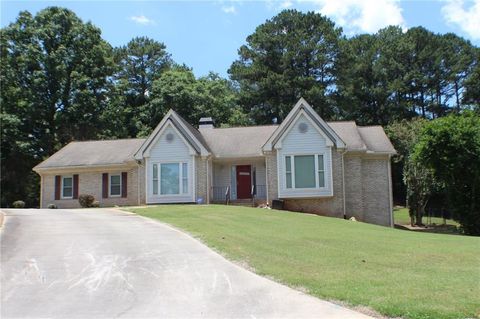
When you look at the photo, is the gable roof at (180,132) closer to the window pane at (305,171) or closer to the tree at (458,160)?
the window pane at (305,171)

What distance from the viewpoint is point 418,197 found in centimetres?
3738

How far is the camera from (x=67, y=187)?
1371 inches

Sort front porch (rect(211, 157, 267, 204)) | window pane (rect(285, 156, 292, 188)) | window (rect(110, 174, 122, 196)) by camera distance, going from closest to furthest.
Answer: window pane (rect(285, 156, 292, 188)) < front porch (rect(211, 157, 267, 204)) < window (rect(110, 174, 122, 196))

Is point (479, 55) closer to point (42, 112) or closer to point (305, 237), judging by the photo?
point (42, 112)

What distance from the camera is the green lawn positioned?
28.2 ft

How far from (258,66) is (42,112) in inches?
935

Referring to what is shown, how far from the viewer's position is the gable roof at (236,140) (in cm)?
3206

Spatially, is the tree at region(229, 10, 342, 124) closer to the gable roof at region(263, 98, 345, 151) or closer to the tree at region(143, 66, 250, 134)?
the tree at region(143, 66, 250, 134)

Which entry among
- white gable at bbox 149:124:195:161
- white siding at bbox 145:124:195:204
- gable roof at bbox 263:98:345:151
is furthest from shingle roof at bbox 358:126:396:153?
white gable at bbox 149:124:195:161

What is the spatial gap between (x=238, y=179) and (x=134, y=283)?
2270cm

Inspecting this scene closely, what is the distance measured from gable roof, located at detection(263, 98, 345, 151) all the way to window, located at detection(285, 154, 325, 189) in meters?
1.18

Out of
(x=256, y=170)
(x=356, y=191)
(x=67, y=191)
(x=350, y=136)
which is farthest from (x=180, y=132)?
(x=356, y=191)

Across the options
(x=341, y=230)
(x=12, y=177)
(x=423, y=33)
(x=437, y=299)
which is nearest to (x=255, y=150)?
(x=341, y=230)

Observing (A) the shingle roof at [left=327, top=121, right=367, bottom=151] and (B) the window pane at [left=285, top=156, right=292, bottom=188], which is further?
(A) the shingle roof at [left=327, top=121, right=367, bottom=151]
